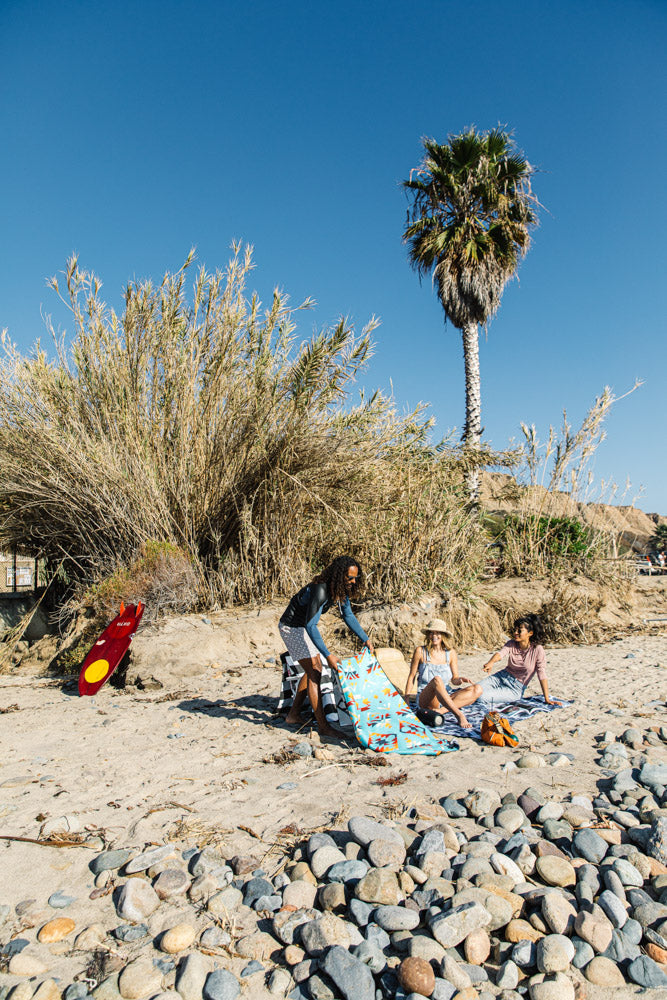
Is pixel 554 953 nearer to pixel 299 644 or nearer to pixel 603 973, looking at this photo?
pixel 603 973

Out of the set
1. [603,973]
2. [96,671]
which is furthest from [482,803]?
[96,671]

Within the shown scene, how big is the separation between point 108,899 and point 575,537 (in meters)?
7.65

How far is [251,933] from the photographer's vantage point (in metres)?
2.03

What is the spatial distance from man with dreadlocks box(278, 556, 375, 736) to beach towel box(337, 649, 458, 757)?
0.13 meters

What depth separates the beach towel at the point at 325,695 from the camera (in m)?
4.21

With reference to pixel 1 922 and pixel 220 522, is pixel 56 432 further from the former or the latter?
pixel 1 922

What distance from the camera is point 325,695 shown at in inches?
166

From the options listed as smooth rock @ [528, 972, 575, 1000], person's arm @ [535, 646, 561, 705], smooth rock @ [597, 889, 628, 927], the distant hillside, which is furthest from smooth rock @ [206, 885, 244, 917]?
the distant hillside

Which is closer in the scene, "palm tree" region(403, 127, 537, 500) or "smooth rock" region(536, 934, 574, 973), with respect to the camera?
"smooth rock" region(536, 934, 574, 973)

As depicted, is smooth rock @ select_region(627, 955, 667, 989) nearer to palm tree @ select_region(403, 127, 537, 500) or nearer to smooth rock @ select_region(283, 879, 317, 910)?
smooth rock @ select_region(283, 879, 317, 910)

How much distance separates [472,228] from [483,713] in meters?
11.6

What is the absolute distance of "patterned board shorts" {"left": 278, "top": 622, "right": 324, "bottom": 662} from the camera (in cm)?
420

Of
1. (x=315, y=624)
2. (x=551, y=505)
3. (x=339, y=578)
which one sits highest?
(x=551, y=505)

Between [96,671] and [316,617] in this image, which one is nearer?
[316,617]
